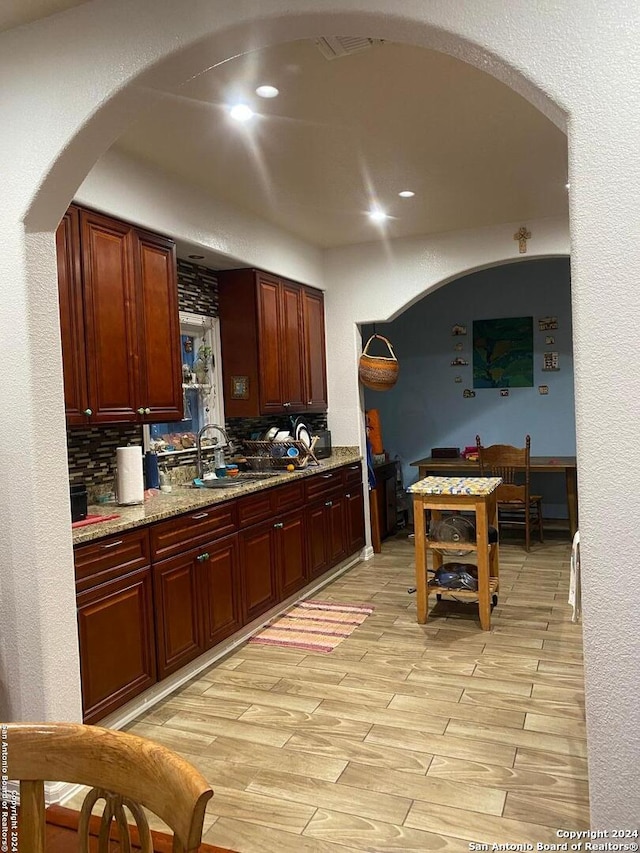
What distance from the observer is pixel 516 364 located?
265 inches

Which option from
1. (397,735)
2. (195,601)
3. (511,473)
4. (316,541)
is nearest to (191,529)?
(195,601)

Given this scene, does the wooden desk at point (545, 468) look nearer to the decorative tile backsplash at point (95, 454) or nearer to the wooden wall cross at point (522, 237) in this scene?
the wooden wall cross at point (522, 237)

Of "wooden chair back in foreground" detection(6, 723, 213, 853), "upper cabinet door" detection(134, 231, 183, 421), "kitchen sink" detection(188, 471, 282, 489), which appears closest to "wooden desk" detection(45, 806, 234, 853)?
"wooden chair back in foreground" detection(6, 723, 213, 853)

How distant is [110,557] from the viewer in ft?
8.84

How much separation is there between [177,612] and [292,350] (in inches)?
98.0

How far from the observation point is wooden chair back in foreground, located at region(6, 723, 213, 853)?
84cm

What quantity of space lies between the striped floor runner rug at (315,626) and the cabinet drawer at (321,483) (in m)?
0.76

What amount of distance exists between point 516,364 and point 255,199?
3.69m

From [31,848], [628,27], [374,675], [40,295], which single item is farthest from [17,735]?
[374,675]

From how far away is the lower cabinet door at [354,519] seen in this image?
5.34m

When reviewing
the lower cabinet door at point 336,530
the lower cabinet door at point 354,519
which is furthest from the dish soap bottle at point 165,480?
the lower cabinet door at point 354,519

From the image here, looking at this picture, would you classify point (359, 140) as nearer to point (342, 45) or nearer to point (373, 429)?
point (342, 45)

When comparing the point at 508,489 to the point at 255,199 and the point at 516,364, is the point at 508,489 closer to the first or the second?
the point at 516,364

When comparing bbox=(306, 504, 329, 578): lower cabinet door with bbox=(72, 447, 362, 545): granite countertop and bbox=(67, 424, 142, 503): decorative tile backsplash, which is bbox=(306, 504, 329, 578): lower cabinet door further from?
bbox=(67, 424, 142, 503): decorative tile backsplash
